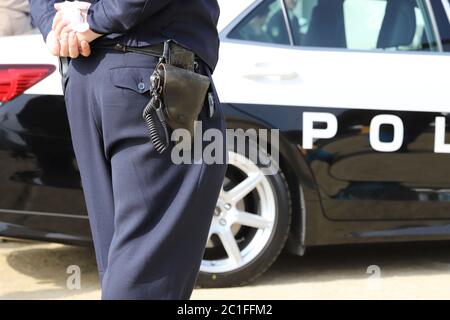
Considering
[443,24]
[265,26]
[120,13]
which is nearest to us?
→ [120,13]

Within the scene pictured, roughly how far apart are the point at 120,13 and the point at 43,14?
0.31m

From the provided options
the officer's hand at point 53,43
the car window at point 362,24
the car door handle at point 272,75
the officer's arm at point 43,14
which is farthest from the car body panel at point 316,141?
the officer's hand at point 53,43

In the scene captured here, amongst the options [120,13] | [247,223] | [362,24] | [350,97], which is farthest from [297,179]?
[120,13]

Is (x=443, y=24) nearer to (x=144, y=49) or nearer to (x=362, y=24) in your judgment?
(x=362, y=24)

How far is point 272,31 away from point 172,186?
214 cm

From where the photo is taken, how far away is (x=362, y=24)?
404cm

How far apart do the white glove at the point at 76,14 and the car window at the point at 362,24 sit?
2.11m

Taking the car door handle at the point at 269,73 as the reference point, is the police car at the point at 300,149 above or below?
below

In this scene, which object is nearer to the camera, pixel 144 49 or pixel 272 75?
pixel 144 49

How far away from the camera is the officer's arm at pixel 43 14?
1.97m

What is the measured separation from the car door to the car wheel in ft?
0.70

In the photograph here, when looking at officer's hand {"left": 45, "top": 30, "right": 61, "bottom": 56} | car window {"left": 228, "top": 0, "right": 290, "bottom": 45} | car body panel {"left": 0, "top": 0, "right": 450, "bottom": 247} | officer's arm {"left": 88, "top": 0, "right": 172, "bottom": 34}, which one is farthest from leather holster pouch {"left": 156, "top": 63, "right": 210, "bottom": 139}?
car window {"left": 228, "top": 0, "right": 290, "bottom": 45}

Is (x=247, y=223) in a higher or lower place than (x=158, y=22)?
lower

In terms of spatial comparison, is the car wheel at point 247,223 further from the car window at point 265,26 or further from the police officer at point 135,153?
the police officer at point 135,153
